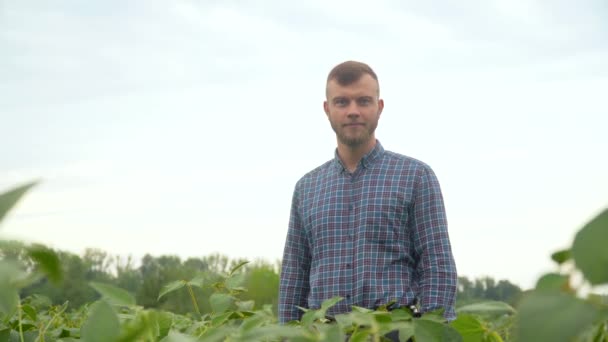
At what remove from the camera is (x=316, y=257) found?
9.61 ft

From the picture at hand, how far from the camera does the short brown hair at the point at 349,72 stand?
288 cm

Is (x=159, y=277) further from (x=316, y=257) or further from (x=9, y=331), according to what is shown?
(x=9, y=331)

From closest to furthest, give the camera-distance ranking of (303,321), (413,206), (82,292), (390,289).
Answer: (303,321) → (390,289) → (413,206) → (82,292)

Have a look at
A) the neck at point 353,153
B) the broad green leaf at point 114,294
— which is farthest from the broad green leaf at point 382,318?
the neck at point 353,153

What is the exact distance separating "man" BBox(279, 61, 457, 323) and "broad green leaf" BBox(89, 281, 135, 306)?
1.93 meters

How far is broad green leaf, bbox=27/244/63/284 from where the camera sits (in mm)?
467

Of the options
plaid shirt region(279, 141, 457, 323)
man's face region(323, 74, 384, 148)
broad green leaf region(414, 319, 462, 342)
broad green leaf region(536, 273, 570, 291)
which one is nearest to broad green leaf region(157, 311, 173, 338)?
broad green leaf region(414, 319, 462, 342)

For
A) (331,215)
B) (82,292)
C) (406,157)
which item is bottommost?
(82,292)

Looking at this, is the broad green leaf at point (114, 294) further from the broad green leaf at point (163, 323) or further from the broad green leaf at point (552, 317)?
the broad green leaf at point (552, 317)

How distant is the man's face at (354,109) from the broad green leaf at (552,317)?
8.13ft

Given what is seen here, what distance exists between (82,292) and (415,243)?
616 centimetres

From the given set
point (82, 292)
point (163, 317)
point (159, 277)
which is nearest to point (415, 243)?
point (163, 317)

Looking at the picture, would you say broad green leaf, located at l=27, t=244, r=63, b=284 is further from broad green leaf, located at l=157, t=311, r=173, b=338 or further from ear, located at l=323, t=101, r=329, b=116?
ear, located at l=323, t=101, r=329, b=116

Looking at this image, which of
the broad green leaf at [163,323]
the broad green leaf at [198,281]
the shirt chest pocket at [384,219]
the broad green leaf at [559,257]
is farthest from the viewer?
the shirt chest pocket at [384,219]
